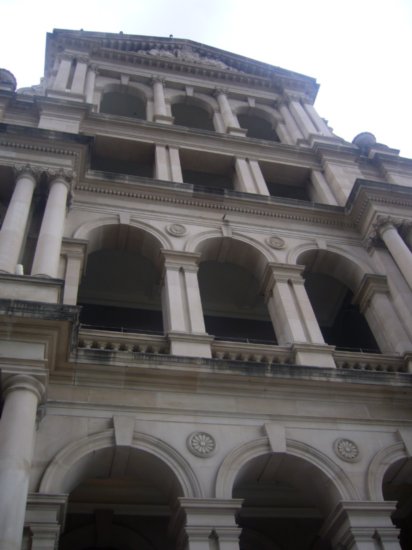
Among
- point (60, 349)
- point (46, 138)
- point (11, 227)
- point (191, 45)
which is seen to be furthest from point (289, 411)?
point (191, 45)

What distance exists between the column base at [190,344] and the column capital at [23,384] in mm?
3633

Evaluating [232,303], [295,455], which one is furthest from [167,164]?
[295,455]

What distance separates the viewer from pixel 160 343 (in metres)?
13.9

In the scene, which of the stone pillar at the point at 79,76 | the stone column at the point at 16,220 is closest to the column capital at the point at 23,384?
the stone column at the point at 16,220

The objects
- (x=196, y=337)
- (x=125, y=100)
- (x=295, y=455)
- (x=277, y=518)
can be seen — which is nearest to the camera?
(x=295, y=455)

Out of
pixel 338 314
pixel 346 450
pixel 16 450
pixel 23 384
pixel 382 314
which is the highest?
pixel 338 314

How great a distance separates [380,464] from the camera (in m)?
12.4

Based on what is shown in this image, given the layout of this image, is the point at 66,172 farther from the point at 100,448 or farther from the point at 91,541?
the point at 91,541

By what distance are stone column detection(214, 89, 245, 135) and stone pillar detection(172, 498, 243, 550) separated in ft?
53.2

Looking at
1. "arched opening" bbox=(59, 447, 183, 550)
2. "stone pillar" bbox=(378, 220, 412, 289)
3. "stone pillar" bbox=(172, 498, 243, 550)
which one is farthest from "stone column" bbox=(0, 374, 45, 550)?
"stone pillar" bbox=(378, 220, 412, 289)

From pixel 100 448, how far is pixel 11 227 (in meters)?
5.51

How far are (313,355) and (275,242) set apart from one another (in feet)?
15.5

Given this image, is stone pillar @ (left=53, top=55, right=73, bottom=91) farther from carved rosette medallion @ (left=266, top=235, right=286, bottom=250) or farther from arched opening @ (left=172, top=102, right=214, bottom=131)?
carved rosette medallion @ (left=266, top=235, right=286, bottom=250)

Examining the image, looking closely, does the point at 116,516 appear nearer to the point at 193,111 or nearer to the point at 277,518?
the point at 277,518
